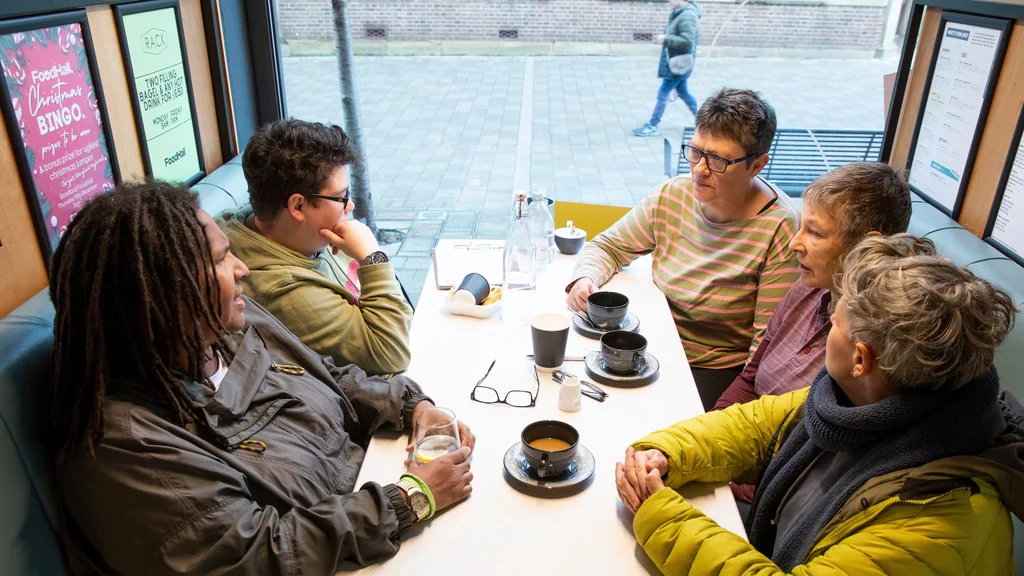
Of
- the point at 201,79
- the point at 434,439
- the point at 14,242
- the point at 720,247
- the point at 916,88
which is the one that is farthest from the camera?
the point at 916,88

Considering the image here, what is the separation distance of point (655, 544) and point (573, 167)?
2448 mm

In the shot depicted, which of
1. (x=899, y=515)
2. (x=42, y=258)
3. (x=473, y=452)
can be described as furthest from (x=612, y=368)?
(x=42, y=258)

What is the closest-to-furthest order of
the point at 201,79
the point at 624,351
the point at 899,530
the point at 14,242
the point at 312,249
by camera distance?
the point at 899,530, the point at 14,242, the point at 624,351, the point at 312,249, the point at 201,79

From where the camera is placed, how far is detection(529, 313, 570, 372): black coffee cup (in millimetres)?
1636

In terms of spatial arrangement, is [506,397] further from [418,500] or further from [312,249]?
[312,249]

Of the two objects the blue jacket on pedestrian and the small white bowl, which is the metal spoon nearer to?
the small white bowl

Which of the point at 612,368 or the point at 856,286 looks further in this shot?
the point at 612,368

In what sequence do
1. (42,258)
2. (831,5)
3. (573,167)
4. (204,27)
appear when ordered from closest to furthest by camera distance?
(42,258), (204,27), (831,5), (573,167)

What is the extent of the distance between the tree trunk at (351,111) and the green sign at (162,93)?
0.62 meters

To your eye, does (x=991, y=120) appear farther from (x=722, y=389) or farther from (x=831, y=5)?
(x=722, y=389)

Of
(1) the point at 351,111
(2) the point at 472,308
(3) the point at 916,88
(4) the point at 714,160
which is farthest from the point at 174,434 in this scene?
(3) the point at 916,88

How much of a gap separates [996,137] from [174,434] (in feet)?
8.00

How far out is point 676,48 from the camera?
9.97 feet

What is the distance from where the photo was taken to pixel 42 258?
159 cm
